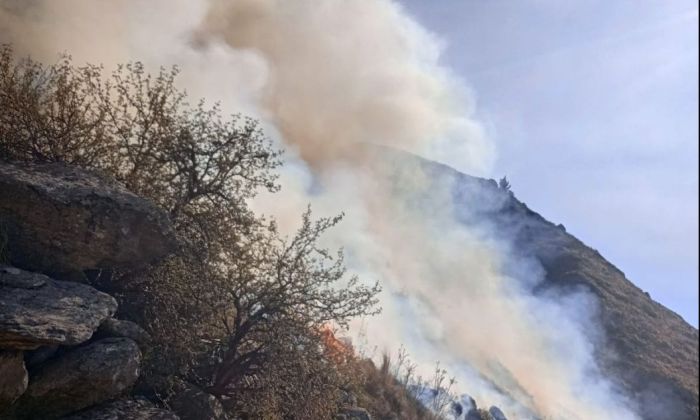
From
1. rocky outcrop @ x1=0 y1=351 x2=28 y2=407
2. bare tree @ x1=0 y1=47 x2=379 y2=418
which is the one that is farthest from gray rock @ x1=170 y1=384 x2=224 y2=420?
rocky outcrop @ x1=0 y1=351 x2=28 y2=407

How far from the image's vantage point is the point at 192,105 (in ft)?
49.0

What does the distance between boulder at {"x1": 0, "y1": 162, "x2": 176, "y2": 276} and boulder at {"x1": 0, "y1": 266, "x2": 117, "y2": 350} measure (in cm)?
45

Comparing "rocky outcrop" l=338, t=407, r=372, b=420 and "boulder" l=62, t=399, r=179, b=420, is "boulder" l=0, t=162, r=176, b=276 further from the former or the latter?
"rocky outcrop" l=338, t=407, r=372, b=420

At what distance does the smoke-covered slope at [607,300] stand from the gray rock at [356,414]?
16.4 metres

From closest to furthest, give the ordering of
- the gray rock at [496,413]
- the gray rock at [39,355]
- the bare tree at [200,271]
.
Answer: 1. the gray rock at [39,355]
2. the bare tree at [200,271]
3. the gray rock at [496,413]

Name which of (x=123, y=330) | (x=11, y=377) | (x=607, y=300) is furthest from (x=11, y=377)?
(x=607, y=300)

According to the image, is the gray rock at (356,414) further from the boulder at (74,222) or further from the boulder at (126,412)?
the boulder at (74,222)

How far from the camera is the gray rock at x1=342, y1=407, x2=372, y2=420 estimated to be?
8.27 metres

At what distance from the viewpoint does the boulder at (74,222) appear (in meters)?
5.93

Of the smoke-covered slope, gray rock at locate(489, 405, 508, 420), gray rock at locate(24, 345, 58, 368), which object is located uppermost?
the smoke-covered slope

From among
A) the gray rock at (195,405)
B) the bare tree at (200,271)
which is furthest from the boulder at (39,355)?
the gray rock at (195,405)

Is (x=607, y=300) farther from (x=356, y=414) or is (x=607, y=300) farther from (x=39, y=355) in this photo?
(x=39, y=355)

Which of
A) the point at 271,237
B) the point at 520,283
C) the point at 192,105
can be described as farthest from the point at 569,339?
the point at 271,237

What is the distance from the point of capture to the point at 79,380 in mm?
5180
